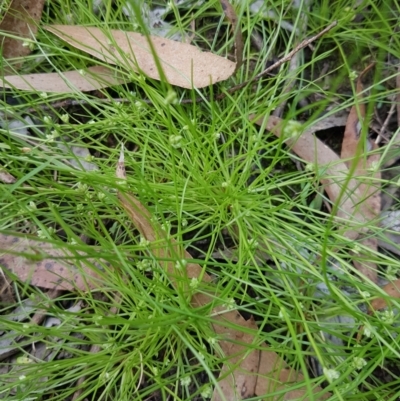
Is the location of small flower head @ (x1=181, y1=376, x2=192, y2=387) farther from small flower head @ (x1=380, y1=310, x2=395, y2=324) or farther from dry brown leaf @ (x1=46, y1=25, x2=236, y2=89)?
dry brown leaf @ (x1=46, y1=25, x2=236, y2=89)

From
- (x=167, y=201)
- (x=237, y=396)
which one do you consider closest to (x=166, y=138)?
(x=167, y=201)

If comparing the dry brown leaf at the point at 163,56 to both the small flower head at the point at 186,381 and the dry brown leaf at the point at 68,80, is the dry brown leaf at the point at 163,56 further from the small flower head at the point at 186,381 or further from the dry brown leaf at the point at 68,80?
the small flower head at the point at 186,381

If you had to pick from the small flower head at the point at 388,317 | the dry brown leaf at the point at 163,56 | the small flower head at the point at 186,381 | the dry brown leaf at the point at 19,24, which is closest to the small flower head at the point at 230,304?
the small flower head at the point at 186,381

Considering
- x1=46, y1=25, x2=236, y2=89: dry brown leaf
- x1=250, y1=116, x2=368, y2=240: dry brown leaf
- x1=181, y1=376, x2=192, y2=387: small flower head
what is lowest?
x1=181, y1=376, x2=192, y2=387: small flower head

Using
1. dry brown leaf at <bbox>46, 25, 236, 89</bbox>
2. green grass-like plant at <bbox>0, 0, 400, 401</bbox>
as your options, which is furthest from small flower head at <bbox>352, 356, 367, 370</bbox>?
dry brown leaf at <bbox>46, 25, 236, 89</bbox>

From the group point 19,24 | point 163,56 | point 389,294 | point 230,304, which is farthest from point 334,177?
point 19,24

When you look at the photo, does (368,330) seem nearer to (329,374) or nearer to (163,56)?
(329,374)
